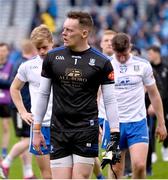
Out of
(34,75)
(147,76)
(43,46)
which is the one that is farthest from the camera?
(147,76)

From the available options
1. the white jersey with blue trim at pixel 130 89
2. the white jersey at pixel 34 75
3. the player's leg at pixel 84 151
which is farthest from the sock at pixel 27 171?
the player's leg at pixel 84 151

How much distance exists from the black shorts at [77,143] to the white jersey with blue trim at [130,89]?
2.26 m

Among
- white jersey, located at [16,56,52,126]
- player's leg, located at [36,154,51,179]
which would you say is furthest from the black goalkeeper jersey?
player's leg, located at [36,154,51,179]

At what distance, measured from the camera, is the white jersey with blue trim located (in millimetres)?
10125

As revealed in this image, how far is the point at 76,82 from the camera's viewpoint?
784 cm

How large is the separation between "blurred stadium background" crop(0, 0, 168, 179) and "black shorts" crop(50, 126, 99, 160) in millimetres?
20645

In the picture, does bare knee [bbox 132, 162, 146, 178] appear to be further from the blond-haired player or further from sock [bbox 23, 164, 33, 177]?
sock [bbox 23, 164, 33, 177]

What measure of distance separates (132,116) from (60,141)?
7.87 feet

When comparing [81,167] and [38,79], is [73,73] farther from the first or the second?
[38,79]

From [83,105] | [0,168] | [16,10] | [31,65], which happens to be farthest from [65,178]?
[16,10]

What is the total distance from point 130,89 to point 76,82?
2416mm

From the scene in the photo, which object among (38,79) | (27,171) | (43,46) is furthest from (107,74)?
(27,171)

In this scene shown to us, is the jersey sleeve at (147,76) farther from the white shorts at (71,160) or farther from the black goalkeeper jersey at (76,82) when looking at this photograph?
the white shorts at (71,160)

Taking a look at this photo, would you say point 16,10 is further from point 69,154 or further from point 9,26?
point 69,154
